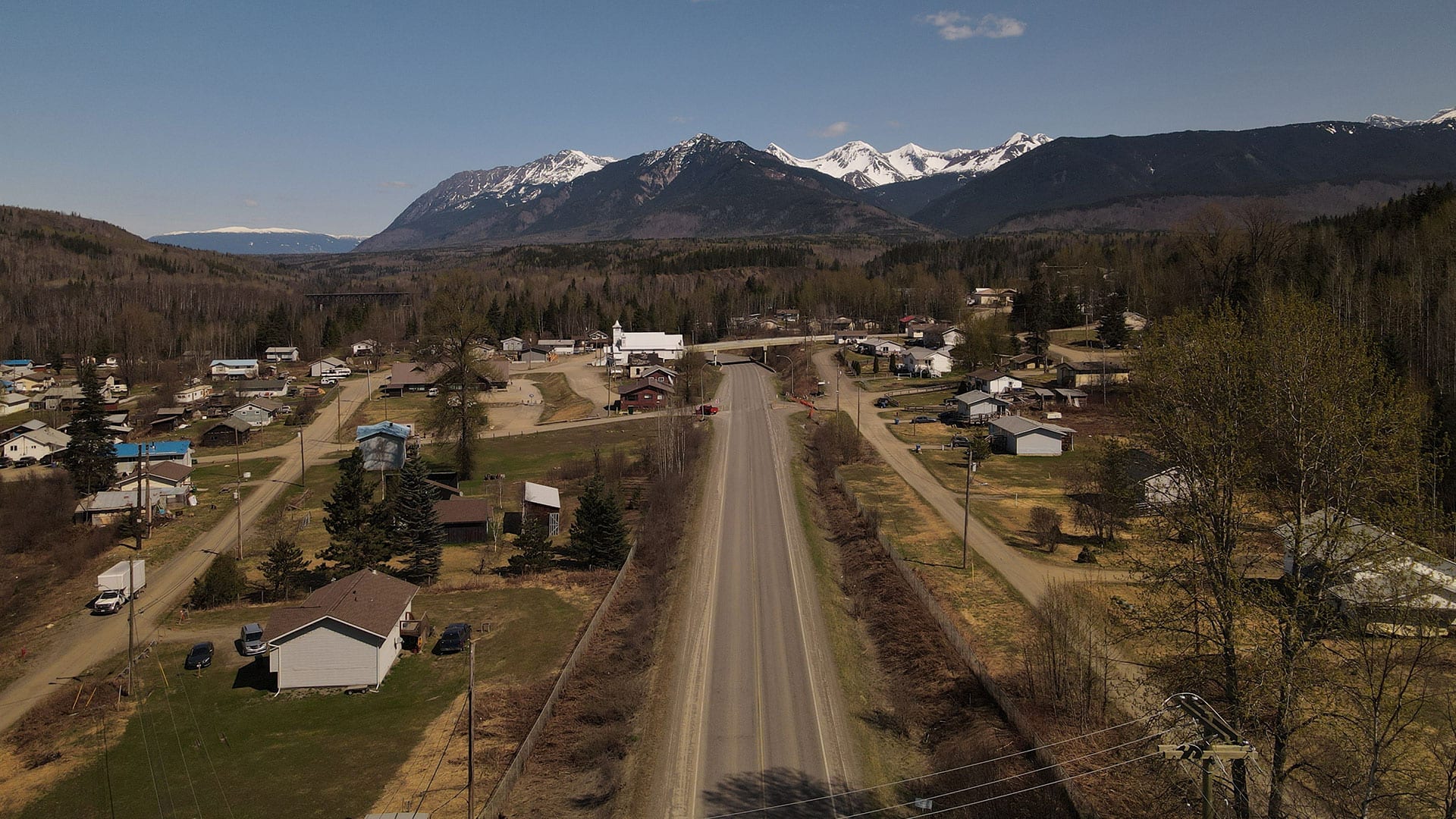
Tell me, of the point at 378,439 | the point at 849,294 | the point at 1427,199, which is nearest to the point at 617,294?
the point at 849,294

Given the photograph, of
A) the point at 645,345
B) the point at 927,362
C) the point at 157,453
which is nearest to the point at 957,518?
the point at 927,362

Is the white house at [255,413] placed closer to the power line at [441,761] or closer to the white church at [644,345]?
the white church at [644,345]

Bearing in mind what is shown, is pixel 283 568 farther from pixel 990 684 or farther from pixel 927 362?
pixel 927 362

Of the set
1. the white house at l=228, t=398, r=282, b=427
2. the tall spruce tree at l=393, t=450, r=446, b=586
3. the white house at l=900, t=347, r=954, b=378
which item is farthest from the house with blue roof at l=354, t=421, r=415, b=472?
the white house at l=900, t=347, r=954, b=378

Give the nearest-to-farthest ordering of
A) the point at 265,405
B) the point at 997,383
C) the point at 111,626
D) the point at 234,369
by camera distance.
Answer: the point at 111,626 → the point at 997,383 → the point at 265,405 → the point at 234,369

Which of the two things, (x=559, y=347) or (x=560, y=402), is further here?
(x=559, y=347)

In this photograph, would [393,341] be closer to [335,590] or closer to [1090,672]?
[335,590]
